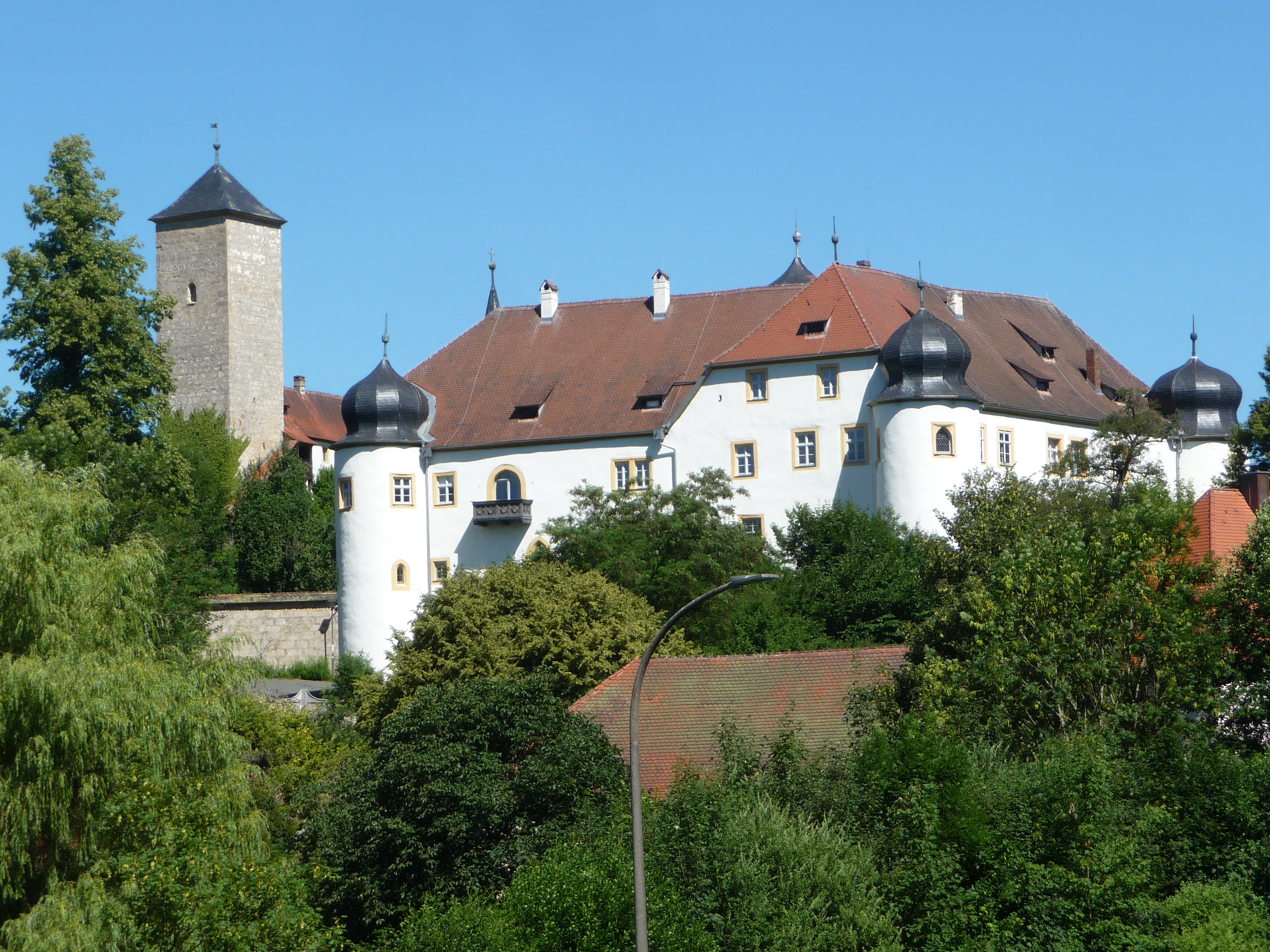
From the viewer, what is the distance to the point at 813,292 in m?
54.3

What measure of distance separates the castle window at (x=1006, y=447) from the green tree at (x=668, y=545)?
8.10m

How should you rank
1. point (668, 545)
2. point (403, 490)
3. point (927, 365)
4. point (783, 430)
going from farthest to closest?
point (403, 490) < point (783, 430) < point (927, 365) < point (668, 545)

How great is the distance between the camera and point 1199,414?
56906 mm

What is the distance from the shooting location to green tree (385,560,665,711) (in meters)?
38.9

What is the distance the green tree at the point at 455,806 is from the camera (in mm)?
27453

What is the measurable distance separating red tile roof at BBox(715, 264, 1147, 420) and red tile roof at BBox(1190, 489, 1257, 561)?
53.0 ft

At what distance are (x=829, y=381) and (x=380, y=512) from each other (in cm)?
1346

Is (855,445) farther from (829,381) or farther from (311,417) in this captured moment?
(311,417)

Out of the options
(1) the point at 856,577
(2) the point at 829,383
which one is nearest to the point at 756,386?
(2) the point at 829,383

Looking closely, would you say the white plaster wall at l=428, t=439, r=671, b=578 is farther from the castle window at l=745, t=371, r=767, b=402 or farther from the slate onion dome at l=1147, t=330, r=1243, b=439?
the slate onion dome at l=1147, t=330, r=1243, b=439

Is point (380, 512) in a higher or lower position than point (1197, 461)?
lower

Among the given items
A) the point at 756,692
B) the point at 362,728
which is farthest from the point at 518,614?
the point at 756,692

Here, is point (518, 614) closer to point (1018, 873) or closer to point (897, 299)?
point (1018, 873)

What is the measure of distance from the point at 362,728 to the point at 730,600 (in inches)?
351
